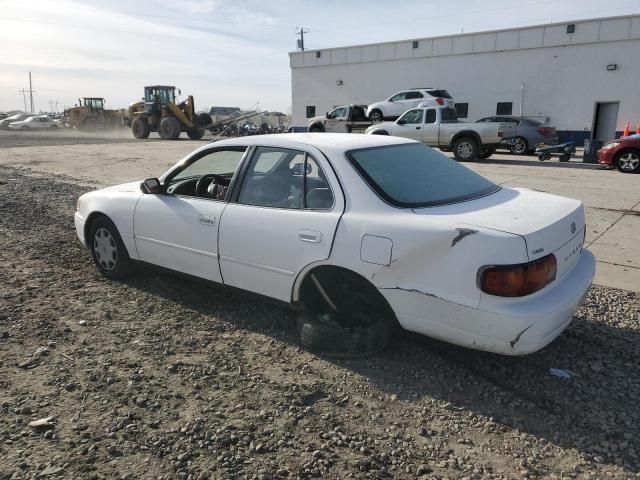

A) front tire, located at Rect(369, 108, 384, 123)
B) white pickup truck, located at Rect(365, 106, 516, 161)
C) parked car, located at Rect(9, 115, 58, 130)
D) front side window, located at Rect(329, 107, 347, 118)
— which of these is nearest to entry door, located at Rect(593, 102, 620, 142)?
white pickup truck, located at Rect(365, 106, 516, 161)

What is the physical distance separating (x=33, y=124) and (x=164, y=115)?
67.4 feet

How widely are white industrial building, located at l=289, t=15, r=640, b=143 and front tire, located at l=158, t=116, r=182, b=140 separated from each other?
11.1 metres

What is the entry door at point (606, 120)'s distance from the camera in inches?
960

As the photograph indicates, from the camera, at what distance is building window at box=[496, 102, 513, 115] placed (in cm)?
2712

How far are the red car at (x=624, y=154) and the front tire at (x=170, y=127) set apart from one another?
2338cm

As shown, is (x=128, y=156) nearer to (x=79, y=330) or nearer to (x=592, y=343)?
(x=79, y=330)

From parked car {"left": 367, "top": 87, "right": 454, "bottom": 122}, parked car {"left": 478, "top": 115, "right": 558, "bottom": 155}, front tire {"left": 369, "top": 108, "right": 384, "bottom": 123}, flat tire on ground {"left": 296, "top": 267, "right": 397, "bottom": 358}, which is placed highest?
parked car {"left": 367, "top": 87, "right": 454, "bottom": 122}

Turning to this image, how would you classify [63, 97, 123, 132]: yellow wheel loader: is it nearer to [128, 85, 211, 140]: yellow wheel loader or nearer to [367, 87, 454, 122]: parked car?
[128, 85, 211, 140]: yellow wheel loader

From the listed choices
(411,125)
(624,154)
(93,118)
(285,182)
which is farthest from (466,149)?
(93,118)

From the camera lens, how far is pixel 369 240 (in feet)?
10.2

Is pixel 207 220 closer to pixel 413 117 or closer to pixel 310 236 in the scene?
pixel 310 236

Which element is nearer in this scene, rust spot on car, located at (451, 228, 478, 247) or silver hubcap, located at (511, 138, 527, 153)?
rust spot on car, located at (451, 228, 478, 247)

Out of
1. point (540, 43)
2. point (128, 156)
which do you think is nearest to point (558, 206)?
point (128, 156)

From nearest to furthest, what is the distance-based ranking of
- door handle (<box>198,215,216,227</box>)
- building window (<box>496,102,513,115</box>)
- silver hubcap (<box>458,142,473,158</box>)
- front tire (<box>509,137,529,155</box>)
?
door handle (<box>198,215,216,227</box>), silver hubcap (<box>458,142,473,158</box>), front tire (<box>509,137,529,155</box>), building window (<box>496,102,513,115</box>)
